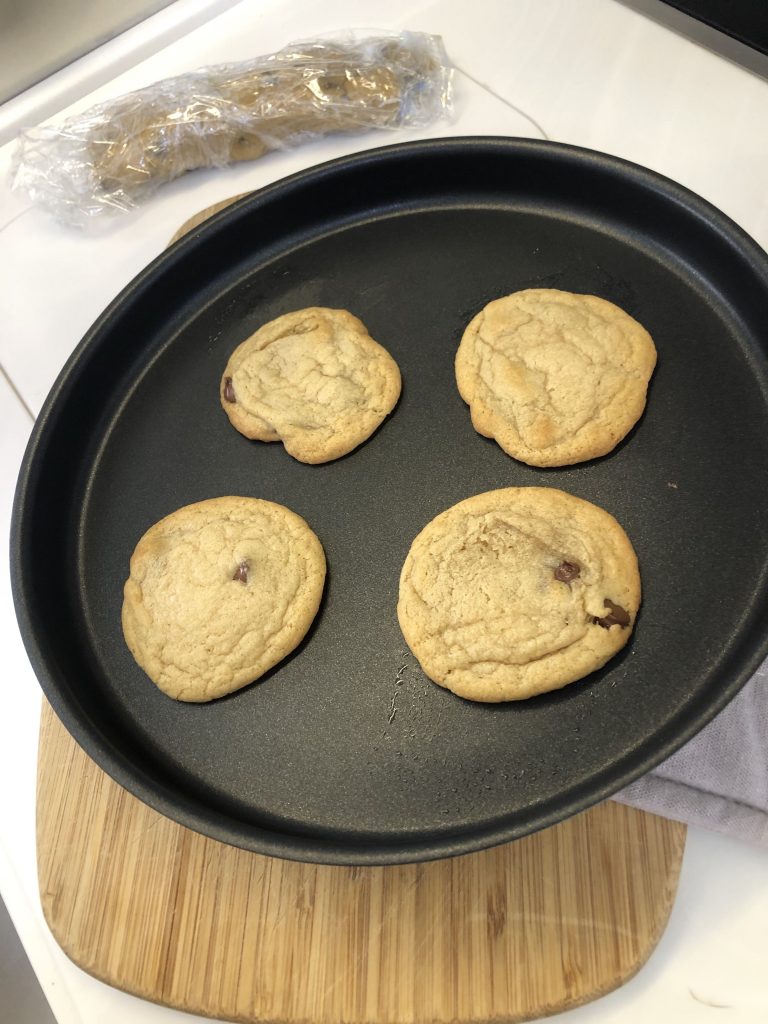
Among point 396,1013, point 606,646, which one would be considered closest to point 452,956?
point 396,1013

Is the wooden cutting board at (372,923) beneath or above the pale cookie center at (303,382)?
beneath

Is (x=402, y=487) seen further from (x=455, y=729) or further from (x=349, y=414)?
(x=455, y=729)

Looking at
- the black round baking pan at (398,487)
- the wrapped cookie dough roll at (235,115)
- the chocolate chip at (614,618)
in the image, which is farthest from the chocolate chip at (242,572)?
the wrapped cookie dough roll at (235,115)

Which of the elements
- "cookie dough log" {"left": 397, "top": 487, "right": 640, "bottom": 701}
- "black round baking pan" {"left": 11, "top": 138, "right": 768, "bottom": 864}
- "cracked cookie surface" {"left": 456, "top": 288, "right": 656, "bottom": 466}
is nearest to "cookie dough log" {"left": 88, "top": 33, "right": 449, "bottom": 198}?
"black round baking pan" {"left": 11, "top": 138, "right": 768, "bottom": 864}

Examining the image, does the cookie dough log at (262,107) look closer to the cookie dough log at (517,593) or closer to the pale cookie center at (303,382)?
the pale cookie center at (303,382)

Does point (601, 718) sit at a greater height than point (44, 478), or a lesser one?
lesser

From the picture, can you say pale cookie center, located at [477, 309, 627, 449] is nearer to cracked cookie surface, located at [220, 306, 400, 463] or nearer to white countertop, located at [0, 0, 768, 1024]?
cracked cookie surface, located at [220, 306, 400, 463]
